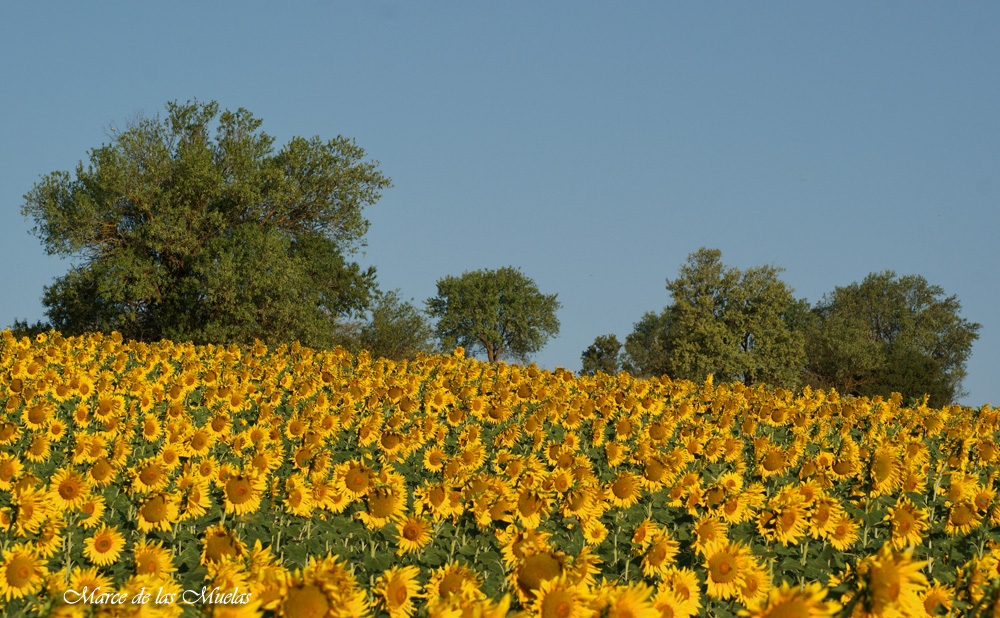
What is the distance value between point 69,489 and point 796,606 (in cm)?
777

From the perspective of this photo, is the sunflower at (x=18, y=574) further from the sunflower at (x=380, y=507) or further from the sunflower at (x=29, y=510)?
the sunflower at (x=380, y=507)

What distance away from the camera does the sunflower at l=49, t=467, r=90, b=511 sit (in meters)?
8.50

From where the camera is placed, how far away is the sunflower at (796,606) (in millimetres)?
3391

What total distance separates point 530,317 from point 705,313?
104ft

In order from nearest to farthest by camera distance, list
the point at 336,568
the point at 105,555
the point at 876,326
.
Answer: the point at 336,568, the point at 105,555, the point at 876,326

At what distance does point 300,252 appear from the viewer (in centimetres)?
4959

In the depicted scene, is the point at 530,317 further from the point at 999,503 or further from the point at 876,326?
the point at 999,503

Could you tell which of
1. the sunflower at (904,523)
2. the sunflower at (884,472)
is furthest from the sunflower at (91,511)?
the sunflower at (884,472)

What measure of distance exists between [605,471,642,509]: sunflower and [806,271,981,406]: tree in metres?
59.6

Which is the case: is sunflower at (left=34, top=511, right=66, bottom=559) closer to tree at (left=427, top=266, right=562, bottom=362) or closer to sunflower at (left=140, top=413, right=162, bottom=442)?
sunflower at (left=140, top=413, right=162, bottom=442)

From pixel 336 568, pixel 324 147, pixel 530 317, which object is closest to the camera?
pixel 336 568

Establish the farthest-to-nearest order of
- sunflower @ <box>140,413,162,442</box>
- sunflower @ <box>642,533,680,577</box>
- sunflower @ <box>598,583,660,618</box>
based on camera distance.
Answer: sunflower @ <box>140,413,162,442</box>, sunflower @ <box>642,533,680,577</box>, sunflower @ <box>598,583,660,618</box>

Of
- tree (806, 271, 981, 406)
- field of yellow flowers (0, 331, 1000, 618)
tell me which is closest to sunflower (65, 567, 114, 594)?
field of yellow flowers (0, 331, 1000, 618)

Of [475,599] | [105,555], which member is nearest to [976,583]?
[475,599]
